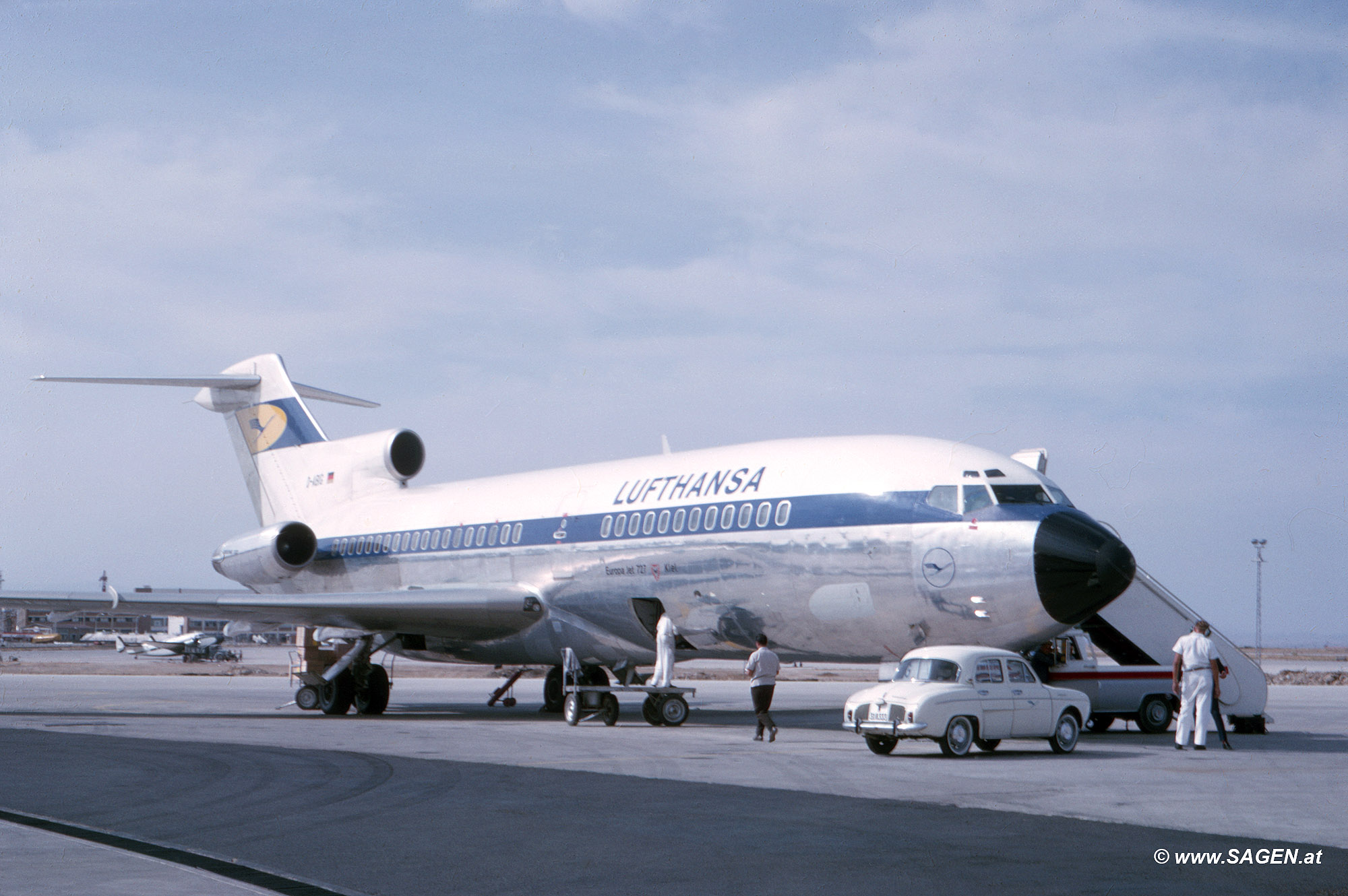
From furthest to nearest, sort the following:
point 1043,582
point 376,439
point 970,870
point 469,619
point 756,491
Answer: point 376,439
point 469,619
point 756,491
point 1043,582
point 970,870

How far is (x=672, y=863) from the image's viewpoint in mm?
8336

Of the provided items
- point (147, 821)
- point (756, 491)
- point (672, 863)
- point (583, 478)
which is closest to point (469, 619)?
point (583, 478)

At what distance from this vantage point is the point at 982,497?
18.0m

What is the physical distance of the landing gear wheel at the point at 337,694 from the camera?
1031 inches

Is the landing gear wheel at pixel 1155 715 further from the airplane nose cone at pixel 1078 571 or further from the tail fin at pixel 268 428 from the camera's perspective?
the tail fin at pixel 268 428

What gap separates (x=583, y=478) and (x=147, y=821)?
15112mm

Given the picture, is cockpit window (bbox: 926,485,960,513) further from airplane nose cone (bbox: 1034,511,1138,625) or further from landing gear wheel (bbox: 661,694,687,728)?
landing gear wheel (bbox: 661,694,687,728)

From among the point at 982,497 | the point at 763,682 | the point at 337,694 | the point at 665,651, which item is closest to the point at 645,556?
the point at 665,651

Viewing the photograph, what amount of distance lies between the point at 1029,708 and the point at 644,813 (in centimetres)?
716

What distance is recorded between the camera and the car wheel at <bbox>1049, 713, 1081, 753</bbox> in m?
16.3

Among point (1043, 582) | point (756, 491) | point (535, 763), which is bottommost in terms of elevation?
point (535, 763)

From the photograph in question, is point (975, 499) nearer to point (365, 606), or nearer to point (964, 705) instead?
point (964, 705)

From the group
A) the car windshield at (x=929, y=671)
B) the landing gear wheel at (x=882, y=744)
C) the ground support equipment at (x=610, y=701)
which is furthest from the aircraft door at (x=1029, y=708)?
the ground support equipment at (x=610, y=701)

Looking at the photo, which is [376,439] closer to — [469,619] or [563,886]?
[469,619]
